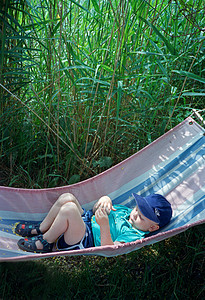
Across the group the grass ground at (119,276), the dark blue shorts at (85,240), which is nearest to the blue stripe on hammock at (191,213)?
the grass ground at (119,276)

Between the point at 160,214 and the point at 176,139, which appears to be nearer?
the point at 160,214

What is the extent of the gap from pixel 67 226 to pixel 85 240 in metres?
0.13

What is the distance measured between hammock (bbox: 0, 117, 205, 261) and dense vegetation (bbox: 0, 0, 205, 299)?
0.62 ft

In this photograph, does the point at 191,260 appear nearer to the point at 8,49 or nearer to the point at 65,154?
the point at 65,154

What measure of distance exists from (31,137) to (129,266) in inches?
40.5

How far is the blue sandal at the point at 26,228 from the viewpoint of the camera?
1765 millimetres

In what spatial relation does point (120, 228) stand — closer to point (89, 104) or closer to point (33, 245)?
point (33, 245)

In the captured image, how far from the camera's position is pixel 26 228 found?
179cm

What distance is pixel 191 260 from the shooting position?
1.89 metres

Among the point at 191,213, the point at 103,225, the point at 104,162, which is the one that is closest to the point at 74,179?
the point at 104,162

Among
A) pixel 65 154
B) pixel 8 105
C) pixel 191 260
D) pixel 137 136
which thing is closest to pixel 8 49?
pixel 8 105

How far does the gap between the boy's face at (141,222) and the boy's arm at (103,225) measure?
156mm

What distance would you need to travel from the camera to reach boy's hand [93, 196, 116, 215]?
1827mm

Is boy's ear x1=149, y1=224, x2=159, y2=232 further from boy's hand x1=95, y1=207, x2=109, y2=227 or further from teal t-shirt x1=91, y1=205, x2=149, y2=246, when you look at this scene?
boy's hand x1=95, y1=207, x2=109, y2=227
